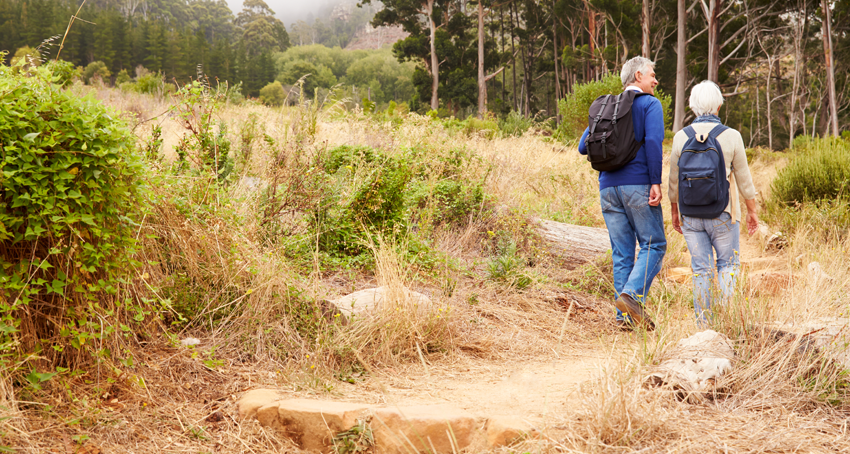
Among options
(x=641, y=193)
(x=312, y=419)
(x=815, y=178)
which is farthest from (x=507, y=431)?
(x=815, y=178)

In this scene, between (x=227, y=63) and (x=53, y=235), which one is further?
(x=227, y=63)

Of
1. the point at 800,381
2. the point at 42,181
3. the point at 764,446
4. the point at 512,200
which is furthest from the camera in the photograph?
the point at 512,200

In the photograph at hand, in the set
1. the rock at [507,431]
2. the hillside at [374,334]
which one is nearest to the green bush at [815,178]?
the hillside at [374,334]

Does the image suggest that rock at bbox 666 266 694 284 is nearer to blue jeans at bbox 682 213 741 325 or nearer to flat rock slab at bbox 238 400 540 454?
blue jeans at bbox 682 213 741 325

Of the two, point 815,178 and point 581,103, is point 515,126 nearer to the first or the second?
point 581,103

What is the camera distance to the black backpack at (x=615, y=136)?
362 centimetres

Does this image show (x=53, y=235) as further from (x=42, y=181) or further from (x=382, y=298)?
(x=382, y=298)

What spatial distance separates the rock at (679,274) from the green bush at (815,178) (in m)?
2.61

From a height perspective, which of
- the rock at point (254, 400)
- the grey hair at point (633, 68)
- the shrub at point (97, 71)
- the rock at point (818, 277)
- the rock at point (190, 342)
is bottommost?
the rock at point (254, 400)

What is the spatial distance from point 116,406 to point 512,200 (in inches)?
197

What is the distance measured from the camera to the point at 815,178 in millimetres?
7059

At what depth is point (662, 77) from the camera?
85.2ft

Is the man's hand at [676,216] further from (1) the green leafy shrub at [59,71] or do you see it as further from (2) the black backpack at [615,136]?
(1) the green leafy shrub at [59,71]

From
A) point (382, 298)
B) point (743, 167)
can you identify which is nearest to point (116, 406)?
point (382, 298)
